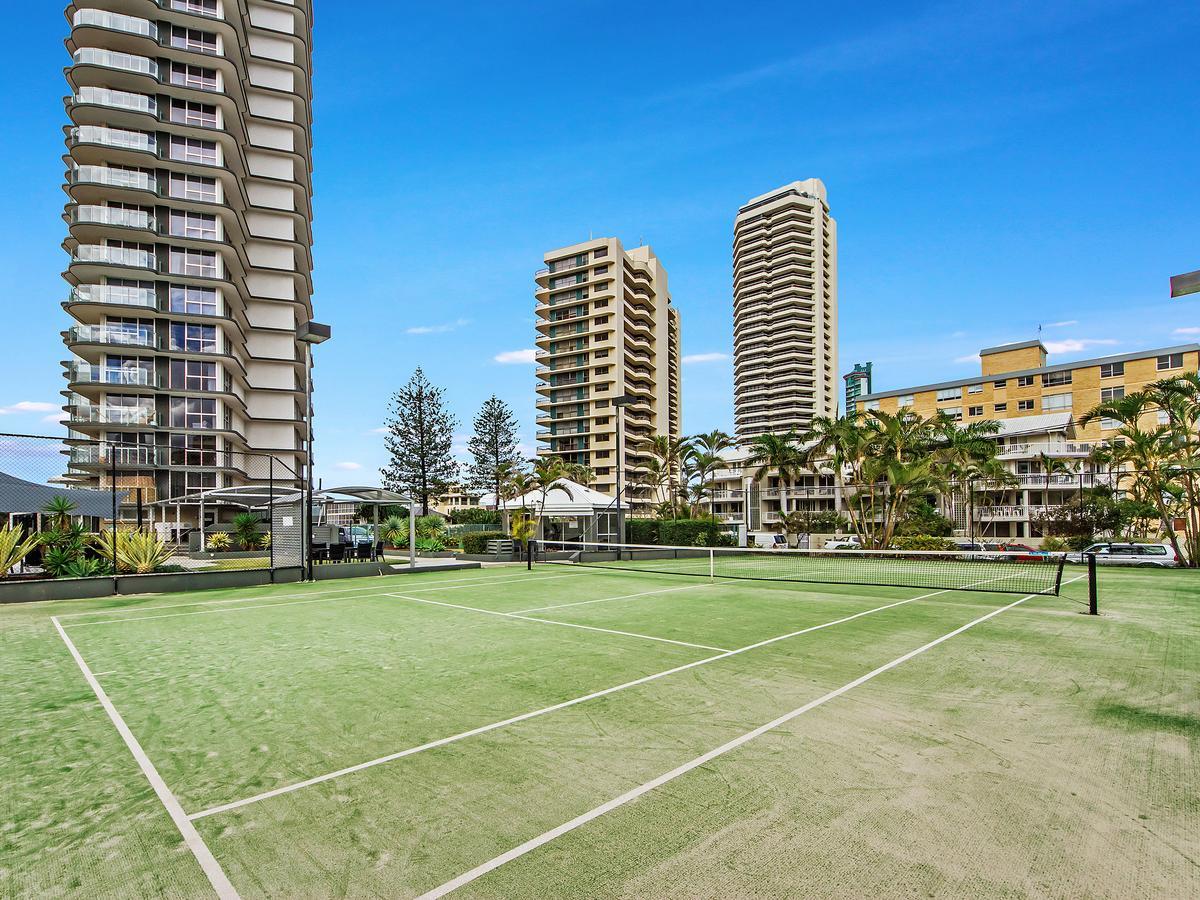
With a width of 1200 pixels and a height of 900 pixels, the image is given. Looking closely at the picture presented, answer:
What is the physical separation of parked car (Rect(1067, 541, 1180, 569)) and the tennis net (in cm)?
466

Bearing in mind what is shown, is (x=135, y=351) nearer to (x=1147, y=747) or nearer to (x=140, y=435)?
(x=140, y=435)

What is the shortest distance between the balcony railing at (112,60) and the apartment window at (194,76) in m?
2.11

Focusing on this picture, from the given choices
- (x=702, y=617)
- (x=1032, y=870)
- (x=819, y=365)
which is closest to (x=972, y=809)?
(x=1032, y=870)

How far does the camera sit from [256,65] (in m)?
55.9

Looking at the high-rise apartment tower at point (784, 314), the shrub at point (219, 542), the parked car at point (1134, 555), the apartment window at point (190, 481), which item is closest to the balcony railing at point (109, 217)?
the apartment window at point (190, 481)

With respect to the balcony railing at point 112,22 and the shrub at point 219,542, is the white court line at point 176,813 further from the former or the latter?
the balcony railing at point 112,22

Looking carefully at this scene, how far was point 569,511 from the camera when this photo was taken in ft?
107

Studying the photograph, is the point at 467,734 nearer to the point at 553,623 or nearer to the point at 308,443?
the point at 553,623

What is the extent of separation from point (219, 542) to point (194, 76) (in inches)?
1543

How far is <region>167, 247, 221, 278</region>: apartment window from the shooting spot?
48.3 m

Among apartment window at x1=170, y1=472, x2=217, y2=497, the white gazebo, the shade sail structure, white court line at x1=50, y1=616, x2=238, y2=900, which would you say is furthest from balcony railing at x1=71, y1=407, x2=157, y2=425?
white court line at x1=50, y1=616, x2=238, y2=900

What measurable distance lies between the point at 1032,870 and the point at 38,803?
6537 mm

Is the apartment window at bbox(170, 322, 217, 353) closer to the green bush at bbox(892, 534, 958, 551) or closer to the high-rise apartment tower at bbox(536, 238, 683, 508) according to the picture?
the green bush at bbox(892, 534, 958, 551)

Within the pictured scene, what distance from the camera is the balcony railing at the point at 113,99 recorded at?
150 ft
